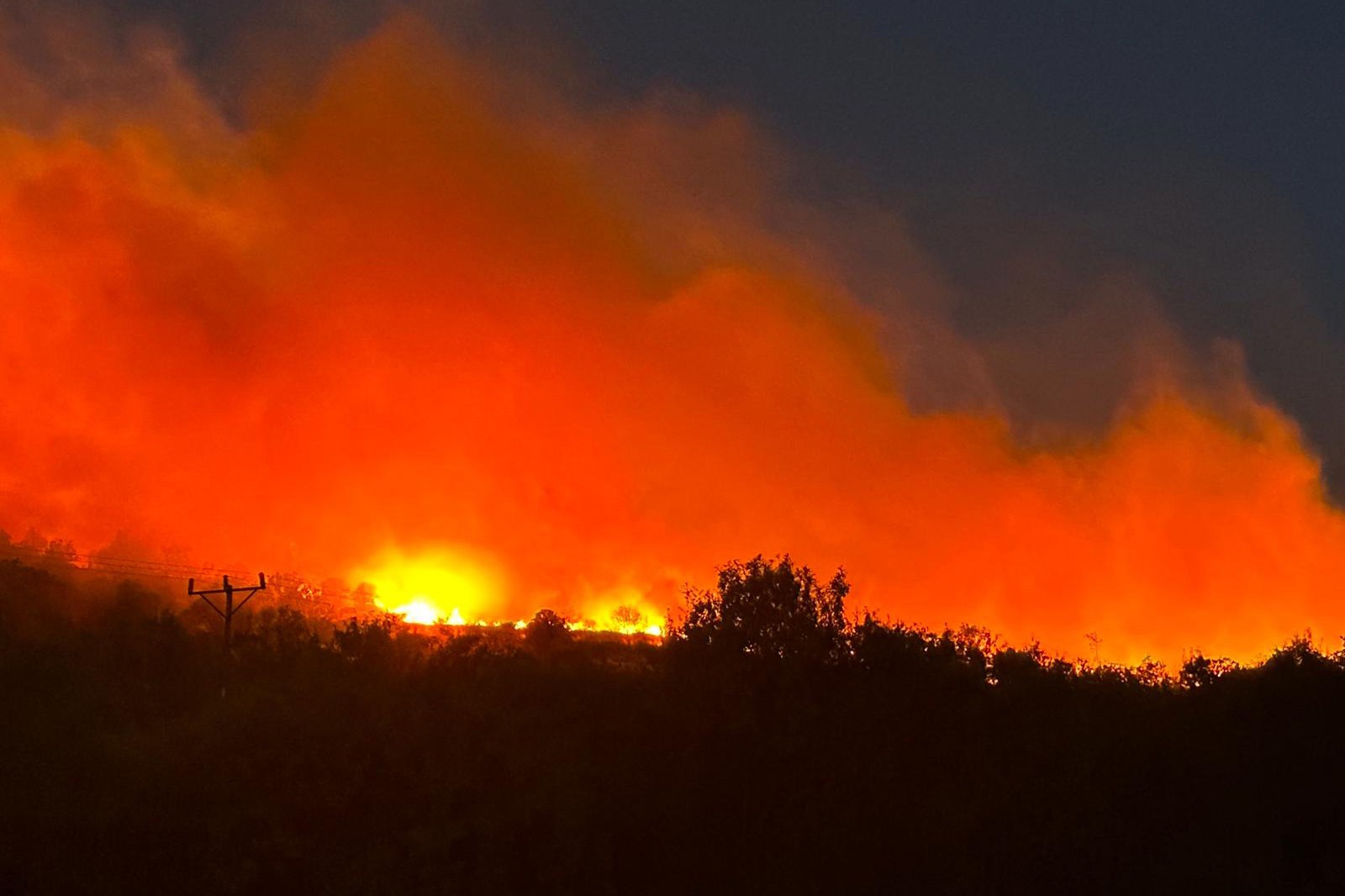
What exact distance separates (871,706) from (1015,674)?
6.23m

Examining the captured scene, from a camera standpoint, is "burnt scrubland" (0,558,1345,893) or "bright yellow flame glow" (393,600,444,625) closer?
"burnt scrubland" (0,558,1345,893)

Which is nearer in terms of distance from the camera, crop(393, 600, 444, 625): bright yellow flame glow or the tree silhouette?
the tree silhouette

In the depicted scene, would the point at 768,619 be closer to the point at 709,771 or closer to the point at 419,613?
the point at 709,771

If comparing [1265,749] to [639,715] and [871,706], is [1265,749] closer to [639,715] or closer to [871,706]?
[871,706]

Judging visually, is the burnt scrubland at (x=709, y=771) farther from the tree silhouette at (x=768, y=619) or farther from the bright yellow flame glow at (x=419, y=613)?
the bright yellow flame glow at (x=419, y=613)

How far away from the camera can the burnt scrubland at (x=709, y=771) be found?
36812 mm

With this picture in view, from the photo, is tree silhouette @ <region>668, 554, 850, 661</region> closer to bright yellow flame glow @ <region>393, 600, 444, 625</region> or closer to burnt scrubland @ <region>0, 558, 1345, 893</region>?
Answer: burnt scrubland @ <region>0, 558, 1345, 893</region>

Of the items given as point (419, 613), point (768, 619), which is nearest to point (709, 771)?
point (768, 619)

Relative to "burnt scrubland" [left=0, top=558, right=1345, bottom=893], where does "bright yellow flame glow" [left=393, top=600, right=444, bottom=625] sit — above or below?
above

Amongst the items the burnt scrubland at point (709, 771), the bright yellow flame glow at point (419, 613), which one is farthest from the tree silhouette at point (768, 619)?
the bright yellow flame glow at point (419, 613)

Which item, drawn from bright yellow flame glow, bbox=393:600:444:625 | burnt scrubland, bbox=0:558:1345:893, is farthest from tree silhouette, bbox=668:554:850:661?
bright yellow flame glow, bbox=393:600:444:625

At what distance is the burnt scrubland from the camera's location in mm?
36812

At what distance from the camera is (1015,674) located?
148 ft

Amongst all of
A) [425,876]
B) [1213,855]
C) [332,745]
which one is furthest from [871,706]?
[332,745]
